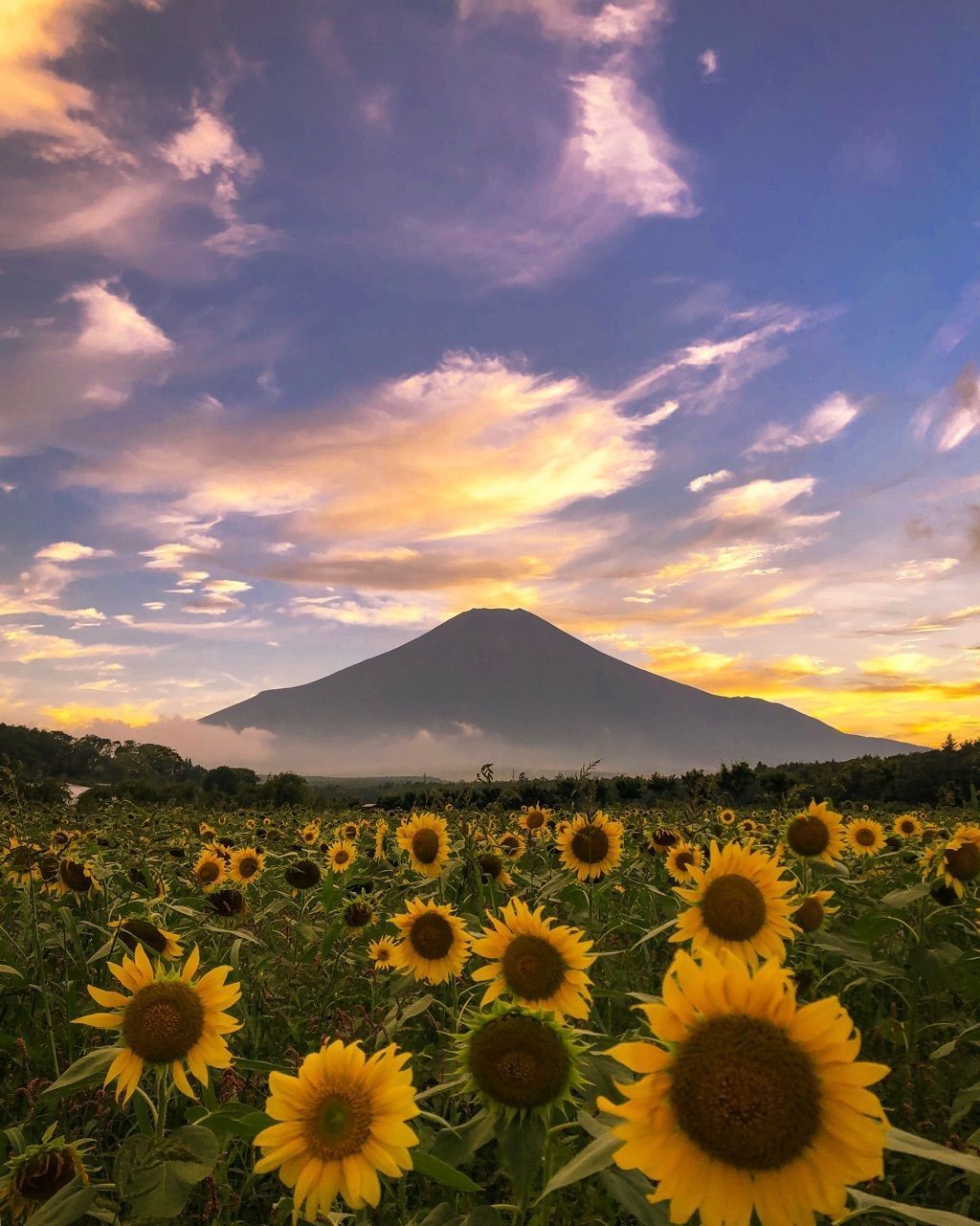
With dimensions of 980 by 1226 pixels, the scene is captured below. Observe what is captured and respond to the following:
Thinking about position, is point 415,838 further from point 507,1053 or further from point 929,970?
point 507,1053

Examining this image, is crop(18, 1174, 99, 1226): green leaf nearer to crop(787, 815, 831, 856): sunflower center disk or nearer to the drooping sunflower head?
the drooping sunflower head

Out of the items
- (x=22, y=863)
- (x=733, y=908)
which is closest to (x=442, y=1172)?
(x=733, y=908)

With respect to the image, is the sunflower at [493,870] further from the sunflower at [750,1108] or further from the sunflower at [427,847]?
the sunflower at [750,1108]

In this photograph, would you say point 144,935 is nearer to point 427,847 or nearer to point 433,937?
point 433,937

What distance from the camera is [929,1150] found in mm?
1285

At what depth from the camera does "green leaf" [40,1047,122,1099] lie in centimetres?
222

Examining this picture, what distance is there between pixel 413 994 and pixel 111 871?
2.24 meters

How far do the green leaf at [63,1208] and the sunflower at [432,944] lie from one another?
2.10m

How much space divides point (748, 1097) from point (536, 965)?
131 centimetres

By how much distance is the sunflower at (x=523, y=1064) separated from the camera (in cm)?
182

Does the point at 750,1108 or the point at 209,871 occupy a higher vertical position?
the point at 750,1108

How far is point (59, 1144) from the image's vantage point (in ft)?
6.85

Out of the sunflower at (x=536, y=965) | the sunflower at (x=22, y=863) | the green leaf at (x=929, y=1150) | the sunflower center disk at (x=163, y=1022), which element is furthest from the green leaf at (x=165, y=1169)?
the sunflower at (x=22, y=863)

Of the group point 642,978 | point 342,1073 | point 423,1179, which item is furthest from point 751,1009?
point 642,978
